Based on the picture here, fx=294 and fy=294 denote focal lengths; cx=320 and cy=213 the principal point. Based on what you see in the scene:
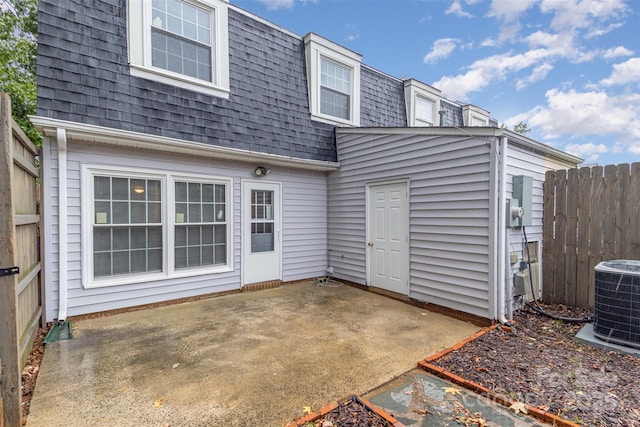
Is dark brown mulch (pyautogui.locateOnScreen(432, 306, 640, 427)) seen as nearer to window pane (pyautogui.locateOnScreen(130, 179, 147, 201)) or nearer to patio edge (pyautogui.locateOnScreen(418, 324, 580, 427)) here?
patio edge (pyautogui.locateOnScreen(418, 324, 580, 427))

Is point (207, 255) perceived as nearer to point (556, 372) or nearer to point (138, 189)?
point (138, 189)

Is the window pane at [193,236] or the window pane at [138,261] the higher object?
the window pane at [193,236]

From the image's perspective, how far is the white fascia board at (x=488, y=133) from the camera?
3894 millimetres

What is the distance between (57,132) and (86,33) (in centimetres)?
149

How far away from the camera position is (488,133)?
3.87 m

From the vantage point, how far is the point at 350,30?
822 cm

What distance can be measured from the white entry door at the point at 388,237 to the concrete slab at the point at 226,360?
0.62 metres

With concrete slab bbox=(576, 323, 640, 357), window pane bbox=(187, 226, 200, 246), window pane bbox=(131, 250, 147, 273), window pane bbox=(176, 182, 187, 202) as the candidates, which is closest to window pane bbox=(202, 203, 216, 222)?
window pane bbox=(187, 226, 200, 246)

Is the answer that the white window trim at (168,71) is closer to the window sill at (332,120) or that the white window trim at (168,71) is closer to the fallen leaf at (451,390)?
the window sill at (332,120)

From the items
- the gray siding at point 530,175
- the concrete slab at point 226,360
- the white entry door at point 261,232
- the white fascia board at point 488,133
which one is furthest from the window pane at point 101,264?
the gray siding at point 530,175

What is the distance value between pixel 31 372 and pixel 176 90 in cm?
394

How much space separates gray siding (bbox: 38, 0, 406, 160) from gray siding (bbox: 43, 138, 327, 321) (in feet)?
1.47

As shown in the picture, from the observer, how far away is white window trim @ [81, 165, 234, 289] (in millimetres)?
4047

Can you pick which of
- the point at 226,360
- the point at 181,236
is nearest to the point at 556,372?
the point at 226,360
